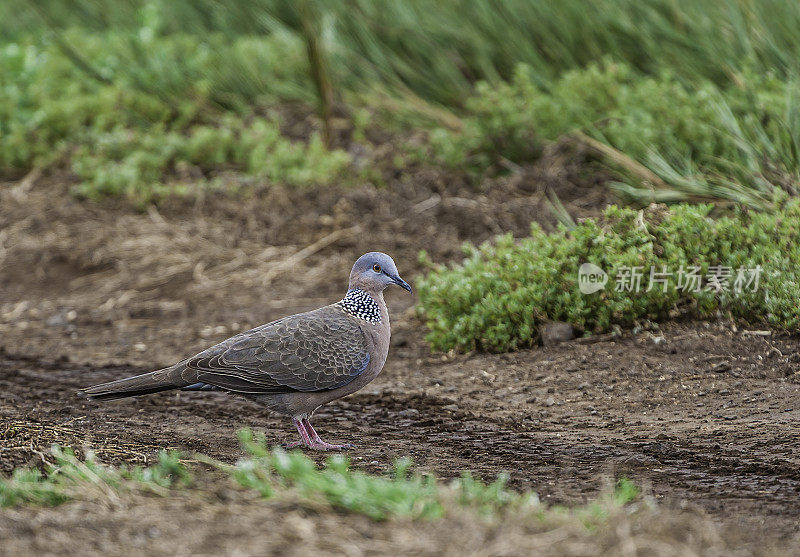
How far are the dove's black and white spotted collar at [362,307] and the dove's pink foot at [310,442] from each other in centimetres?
60

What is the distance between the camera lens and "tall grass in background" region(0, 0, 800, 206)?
7.32m

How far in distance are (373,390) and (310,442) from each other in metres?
1.02

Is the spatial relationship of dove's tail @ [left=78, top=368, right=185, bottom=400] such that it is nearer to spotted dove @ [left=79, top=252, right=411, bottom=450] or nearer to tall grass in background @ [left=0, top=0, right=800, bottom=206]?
spotted dove @ [left=79, top=252, right=411, bottom=450]

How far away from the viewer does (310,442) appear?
188 inches

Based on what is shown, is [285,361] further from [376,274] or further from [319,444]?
[376,274]

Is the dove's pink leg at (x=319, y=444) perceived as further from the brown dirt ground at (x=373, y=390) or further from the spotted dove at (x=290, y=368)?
the brown dirt ground at (x=373, y=390)

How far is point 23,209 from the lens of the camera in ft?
30.5

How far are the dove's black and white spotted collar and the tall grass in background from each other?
2401mm

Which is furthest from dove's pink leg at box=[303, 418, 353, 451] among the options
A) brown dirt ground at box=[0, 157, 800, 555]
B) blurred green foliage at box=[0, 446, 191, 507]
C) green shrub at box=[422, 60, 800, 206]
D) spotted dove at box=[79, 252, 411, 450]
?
green shrub at box=[422, 60, 800, 206]

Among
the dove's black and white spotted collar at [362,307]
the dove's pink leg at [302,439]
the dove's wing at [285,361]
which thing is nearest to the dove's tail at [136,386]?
the dove's wing at [285,361]

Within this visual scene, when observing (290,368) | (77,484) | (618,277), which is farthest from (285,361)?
Answer: (618,277)

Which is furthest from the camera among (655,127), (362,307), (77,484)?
(655,127)

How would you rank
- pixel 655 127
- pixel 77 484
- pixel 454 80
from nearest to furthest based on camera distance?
pixel 77 484
pixel 655 127
pixel 454 80

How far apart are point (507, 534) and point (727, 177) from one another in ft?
15.8
